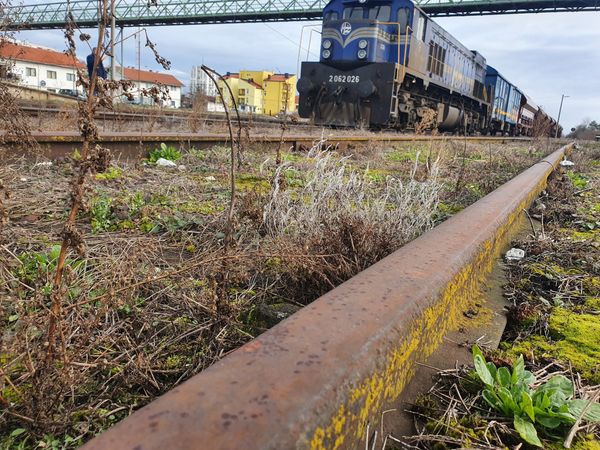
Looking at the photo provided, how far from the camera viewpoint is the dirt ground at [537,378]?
981mm

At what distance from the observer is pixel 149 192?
3.32 meters

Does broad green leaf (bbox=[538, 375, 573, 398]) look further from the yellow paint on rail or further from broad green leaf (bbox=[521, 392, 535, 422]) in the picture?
the yellow paint on rail


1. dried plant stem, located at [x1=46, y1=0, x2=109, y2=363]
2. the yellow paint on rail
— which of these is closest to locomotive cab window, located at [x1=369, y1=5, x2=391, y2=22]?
the yellow paint on rail

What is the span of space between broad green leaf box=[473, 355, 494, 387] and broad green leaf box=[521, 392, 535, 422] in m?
0.09

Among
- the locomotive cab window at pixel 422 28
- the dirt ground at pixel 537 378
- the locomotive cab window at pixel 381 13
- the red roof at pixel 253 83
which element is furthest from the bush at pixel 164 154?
the red roof at pixel 253 83

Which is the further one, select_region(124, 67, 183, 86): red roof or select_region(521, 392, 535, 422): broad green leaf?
select_region(124, 67, 183, 86): red roof

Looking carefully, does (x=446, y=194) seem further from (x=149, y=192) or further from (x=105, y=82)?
(x=105, y=82)

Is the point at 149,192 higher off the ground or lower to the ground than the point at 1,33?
lower

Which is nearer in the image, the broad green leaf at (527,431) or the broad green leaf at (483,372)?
the broad green leaf at (527,431)

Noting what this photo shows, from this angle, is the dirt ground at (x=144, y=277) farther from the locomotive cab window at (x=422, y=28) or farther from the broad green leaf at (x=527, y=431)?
the locomotive cab window at (x=422, y=28)

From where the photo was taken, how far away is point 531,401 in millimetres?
1018

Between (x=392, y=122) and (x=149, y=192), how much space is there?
1182 cm

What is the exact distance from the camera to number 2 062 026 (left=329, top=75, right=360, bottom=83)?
1343 centimetres

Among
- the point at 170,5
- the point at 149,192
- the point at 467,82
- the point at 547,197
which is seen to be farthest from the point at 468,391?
the point at 170,5
